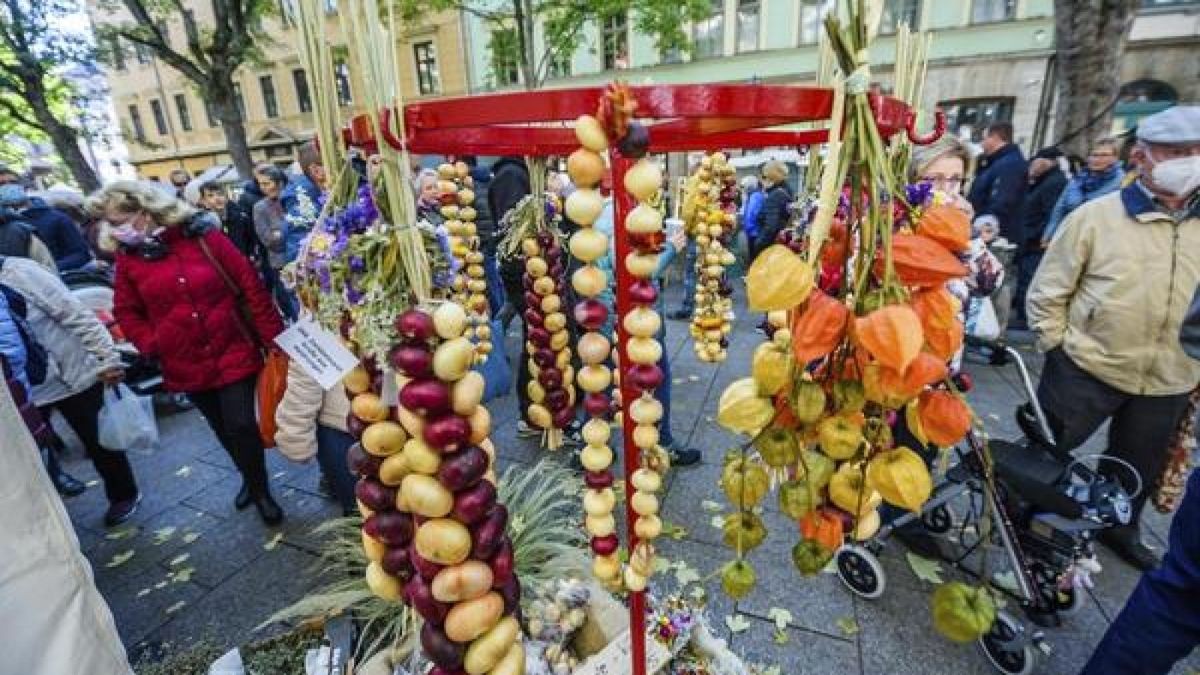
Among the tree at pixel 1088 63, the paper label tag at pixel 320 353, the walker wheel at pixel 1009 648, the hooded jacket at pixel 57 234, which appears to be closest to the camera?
the paper label tag at pixel 320 353

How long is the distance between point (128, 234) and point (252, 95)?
2566cm

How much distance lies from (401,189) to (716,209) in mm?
2934

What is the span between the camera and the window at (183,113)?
24.7 metres

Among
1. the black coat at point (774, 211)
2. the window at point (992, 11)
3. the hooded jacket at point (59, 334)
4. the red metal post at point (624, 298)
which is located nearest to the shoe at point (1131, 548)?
the red metal post at point (624, 298)

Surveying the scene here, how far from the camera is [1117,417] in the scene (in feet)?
8.16

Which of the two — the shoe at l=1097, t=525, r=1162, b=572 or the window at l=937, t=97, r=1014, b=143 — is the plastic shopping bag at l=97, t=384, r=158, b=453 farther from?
the window at l=937, t=97, r=1014, b=143

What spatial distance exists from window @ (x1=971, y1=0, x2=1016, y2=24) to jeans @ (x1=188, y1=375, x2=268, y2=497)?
1720 centimetres

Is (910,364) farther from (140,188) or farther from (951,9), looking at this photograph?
(951,9)

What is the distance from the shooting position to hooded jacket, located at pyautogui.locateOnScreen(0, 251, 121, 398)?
2.79 m

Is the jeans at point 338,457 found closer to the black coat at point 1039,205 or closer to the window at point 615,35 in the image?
the black coat at point 1039,205

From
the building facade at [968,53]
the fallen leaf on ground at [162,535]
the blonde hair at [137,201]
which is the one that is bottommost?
the fallen leaf on ground at [162,535]

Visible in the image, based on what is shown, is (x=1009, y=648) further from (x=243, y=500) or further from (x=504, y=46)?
(x=504, y=46)

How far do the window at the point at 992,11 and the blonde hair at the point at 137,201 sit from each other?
17.1m

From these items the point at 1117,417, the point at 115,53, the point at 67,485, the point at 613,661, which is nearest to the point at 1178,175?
the point at 1117,417
